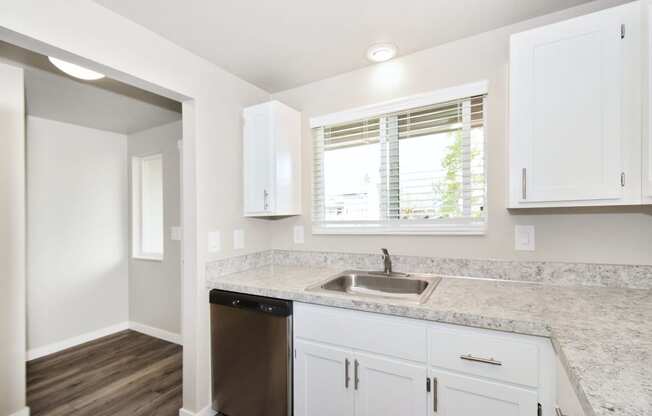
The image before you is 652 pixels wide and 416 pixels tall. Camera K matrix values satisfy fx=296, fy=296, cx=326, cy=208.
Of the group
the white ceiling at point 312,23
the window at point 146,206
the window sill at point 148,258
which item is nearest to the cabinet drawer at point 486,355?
the white ceiling at point 312,23

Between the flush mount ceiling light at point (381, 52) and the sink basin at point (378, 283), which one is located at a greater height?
the flush mount ceiling light at point (381, 52)

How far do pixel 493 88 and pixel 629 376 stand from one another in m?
1.50

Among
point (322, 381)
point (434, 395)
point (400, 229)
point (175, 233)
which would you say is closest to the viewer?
point (434, 395)

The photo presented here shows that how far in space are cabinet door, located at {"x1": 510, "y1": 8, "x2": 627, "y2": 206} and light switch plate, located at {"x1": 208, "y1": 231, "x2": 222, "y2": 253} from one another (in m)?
1.75

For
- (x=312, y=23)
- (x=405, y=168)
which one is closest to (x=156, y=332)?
(x=405, y=168)

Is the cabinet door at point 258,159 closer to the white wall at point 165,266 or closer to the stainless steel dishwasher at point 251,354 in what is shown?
the stainless steel dishwasher at point 251,354

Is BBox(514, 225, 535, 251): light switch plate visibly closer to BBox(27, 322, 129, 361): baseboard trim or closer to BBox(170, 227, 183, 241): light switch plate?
BBox(170, 227, 183, 241): light switch plate

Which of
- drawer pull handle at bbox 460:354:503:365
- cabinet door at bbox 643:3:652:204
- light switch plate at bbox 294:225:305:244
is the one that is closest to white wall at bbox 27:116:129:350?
light switch plate at bbox 294:225:305:244

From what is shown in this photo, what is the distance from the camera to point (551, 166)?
52.4 inches

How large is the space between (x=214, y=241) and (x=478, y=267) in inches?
65.5

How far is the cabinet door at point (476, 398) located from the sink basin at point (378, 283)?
54 centimetres

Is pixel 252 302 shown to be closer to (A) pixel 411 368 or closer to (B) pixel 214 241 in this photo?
(B) pixel 214 241

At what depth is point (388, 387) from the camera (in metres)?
1.35

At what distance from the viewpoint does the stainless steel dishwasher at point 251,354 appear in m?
1.59
